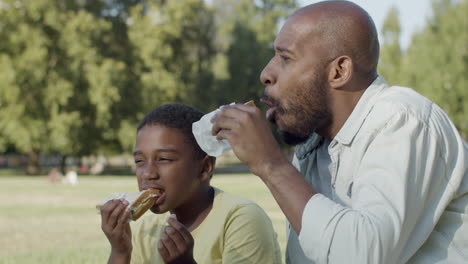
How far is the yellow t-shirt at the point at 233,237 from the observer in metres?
3.39

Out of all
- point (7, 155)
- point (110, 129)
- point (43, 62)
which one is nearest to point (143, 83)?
point (110, 129)

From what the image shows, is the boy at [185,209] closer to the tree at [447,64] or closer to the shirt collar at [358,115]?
the shirt collar at [358,115]

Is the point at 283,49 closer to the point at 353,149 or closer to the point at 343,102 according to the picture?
the point at 343,102

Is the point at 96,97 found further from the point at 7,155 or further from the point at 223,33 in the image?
the point at 7,155

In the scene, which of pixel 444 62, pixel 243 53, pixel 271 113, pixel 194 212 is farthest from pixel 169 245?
pixel 243 53

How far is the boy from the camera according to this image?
3.38m

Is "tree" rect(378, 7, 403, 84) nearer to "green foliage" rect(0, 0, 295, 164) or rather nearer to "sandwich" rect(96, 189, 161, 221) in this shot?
"green foliage" rect(0, 0, 295, 164)

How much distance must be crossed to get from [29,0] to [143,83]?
7725 millimetres

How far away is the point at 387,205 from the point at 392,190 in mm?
54

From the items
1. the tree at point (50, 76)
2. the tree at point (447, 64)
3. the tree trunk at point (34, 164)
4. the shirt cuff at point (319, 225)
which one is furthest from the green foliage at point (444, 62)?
the shirt cuff at point (319, 225)

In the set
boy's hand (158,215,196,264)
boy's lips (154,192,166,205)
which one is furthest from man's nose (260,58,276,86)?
boy's lips (154,192,166,205)

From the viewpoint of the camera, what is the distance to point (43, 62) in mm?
37344

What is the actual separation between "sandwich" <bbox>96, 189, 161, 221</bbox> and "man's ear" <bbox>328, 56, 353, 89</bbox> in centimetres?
108

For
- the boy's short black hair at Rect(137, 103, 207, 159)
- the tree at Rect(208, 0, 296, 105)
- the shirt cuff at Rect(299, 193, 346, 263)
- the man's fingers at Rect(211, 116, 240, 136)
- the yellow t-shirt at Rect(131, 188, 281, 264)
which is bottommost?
the tree at Rect(208, 0, 296, 105)
